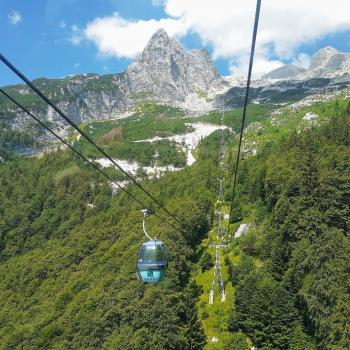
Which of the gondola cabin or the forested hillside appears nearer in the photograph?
the gondola cabin

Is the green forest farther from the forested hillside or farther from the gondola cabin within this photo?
the gondola cabin

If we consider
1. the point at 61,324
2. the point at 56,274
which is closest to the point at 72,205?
the point at 56,274

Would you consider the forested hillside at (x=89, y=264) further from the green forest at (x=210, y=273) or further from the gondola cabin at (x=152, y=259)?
the gondola cabin at (x=152, y=259)

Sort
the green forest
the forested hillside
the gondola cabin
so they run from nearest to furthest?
the gondola cabin → the green forest → the forested hillside

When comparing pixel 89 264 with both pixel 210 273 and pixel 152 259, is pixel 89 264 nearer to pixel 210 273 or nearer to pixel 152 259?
pixel 210 273

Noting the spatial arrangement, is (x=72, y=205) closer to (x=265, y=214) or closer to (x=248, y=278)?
(x=265, y=214)

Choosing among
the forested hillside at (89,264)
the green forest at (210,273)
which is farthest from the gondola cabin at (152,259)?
the forested hillside at (89,264)

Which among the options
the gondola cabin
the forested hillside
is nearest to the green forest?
the forested hillside

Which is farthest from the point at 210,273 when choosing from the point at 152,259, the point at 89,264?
the point at 152,259
